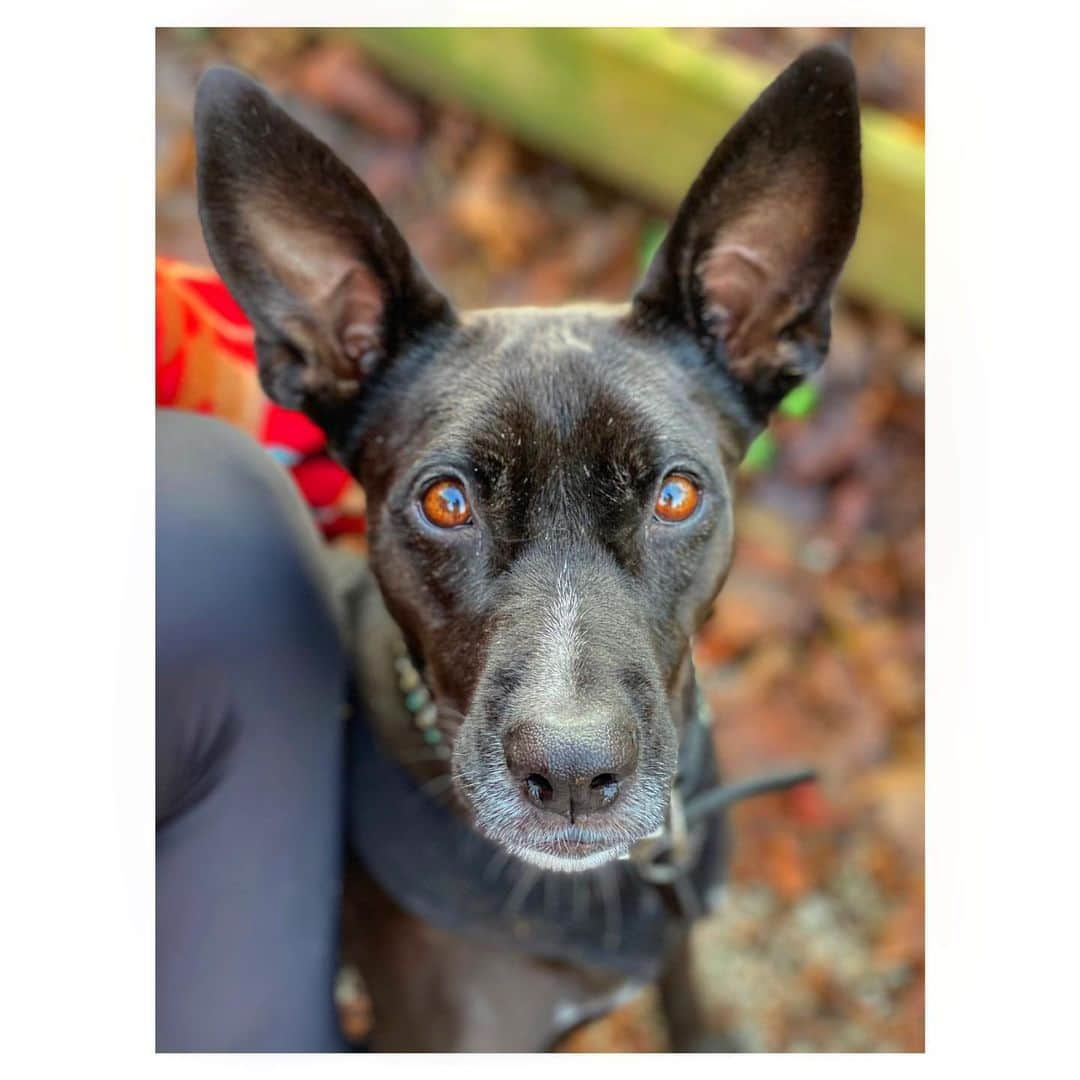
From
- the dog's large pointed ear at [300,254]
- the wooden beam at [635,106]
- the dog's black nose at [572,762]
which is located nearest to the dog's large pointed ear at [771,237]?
the dog's large pointed ear at [300,254]

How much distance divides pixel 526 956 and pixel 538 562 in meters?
0.97

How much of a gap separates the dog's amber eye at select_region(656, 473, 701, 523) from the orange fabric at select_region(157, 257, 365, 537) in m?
0.87

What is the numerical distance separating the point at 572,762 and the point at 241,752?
843mm

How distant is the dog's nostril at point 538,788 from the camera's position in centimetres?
190

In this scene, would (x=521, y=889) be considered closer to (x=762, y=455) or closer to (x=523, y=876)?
(x=523, y=876)

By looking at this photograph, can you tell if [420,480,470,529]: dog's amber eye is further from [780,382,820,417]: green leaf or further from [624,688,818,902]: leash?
[780,382,820,417]: green leaf

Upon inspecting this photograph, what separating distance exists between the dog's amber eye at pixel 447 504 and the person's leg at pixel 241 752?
0.42 metres

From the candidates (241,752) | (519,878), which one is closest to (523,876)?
(519,878)

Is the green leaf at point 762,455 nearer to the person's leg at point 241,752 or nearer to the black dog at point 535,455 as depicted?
the black dog at point 535,455

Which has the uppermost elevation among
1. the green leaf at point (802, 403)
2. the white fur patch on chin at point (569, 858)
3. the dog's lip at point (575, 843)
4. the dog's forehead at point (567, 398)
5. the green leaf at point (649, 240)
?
the green leaf at point (649, 240)

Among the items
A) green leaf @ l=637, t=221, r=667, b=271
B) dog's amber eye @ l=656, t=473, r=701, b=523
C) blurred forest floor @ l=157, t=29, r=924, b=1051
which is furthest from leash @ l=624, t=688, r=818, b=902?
green leaf @ l=637, t=221, r=667, b=271

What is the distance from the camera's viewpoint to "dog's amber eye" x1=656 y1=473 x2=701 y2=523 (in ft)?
7.03

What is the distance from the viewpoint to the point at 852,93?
2.03 meters
